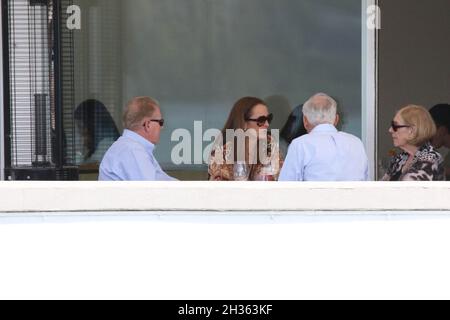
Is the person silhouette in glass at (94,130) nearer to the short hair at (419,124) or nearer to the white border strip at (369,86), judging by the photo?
the white border strip at (369,86)

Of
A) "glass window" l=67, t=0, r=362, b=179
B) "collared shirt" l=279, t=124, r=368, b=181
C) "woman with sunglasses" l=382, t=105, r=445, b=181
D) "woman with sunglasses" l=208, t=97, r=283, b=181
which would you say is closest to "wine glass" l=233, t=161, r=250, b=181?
"woman with sunglasses" l=208, t=97, r=283, b=181

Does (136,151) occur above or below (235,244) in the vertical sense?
above

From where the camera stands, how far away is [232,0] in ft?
16.9

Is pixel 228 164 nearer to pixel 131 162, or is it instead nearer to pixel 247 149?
pixel 247 149

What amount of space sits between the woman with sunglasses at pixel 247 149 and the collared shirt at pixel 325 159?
272 millimetres

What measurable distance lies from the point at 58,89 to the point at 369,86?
5.28 feet

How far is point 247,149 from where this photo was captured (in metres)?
4.12

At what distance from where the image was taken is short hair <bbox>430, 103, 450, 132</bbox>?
4613 millimetres

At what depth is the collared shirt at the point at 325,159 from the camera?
3.67m

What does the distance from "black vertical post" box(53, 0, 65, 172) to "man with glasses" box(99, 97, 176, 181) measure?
0.18 m

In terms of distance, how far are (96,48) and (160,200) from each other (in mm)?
1655

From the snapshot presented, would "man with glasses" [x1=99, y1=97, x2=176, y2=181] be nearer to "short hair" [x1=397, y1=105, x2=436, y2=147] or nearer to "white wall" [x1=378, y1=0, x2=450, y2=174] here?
"short hair" [x1=397, y1=105, x2=436, y2=147]

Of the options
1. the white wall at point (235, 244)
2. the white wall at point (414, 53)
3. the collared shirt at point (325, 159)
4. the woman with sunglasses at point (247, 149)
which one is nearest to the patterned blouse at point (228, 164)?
the woman with sunglasses at point (247, 149)

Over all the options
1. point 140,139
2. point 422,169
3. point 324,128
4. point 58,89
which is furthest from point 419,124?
point 58,89
